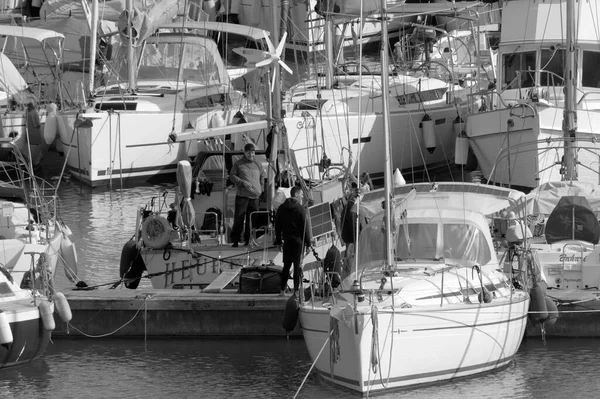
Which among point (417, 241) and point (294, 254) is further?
point (294, 254)

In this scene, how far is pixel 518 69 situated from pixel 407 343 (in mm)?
16577

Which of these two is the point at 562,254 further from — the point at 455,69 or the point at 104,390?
Result: the point at 455,69

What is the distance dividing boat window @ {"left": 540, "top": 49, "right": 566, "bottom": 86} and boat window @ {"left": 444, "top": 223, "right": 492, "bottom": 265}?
513 inches

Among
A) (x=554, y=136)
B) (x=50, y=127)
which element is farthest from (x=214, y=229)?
(x=50, y=127)

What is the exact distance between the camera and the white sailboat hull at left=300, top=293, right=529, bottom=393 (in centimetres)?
1664

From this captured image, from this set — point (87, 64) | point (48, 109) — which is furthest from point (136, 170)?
point (87, 64)

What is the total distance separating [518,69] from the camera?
32.4 metres

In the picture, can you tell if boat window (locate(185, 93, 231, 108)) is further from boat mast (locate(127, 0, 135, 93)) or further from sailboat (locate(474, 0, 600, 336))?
sailboat (locate(474, 0, 600, 336))

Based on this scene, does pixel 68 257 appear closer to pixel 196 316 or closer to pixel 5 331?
pixel 196 316

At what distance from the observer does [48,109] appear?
36344mm

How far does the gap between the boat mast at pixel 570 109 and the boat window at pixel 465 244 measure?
6.69 m

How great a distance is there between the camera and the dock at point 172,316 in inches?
792

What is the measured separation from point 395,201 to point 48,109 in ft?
61.0

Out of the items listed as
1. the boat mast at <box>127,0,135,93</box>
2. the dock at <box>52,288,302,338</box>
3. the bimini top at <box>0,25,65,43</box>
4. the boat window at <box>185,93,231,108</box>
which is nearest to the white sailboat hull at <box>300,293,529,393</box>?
the dock at <box>52,288,302,338</box>
